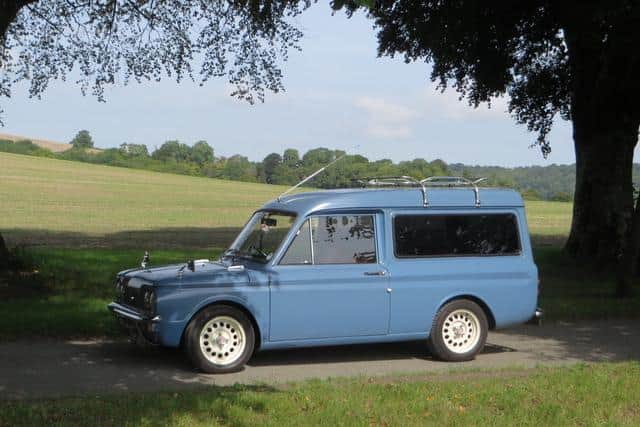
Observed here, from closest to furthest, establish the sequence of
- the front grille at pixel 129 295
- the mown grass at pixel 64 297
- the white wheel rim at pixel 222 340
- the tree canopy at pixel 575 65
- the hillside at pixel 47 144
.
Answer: the white wheel rim at pixel 222 340
the front grille at pixel 129 295
the mown grass at pixel 64 297
the tree canopy at pixel 575 65
the hillside at pixel 47 144

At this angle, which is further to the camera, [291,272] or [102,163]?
[102,163]

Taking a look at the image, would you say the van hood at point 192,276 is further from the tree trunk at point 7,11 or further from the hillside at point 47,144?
the hillside at point 47,144

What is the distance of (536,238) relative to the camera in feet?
126

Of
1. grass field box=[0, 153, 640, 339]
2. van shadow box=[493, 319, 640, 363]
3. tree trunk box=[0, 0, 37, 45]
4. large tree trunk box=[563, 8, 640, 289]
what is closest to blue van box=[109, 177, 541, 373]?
van shadow box=[493, 319, 640, 363]

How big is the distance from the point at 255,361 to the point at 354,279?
141cm

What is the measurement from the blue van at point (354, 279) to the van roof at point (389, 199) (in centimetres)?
1

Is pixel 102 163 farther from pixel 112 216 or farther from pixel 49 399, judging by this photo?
pixel 49 399

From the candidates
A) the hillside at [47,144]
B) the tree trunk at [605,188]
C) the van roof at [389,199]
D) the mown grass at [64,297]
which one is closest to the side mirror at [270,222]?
the van roof at [389,199]

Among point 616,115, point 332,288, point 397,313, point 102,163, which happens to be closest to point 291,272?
point 332,288

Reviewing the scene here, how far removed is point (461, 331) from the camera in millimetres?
10781

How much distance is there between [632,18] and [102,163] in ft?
294

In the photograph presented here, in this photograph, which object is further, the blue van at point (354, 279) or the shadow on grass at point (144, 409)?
the blue van at point (354, 279)

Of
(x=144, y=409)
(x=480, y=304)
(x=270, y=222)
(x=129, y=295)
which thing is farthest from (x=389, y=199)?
(x=144, y=409)

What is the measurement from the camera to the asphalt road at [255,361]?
8.80 metres
